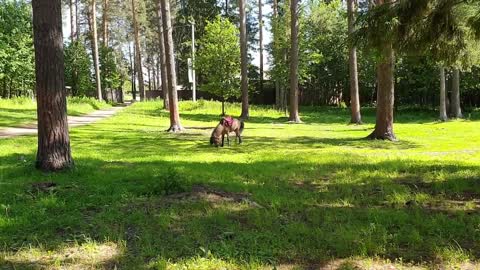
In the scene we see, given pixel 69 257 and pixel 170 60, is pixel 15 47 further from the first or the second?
pixel 69 257

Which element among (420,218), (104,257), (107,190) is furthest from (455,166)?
(104,257)

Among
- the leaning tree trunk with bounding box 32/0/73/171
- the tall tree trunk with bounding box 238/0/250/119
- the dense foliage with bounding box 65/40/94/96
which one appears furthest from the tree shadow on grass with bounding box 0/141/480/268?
the dense foliage with bounding box 65/40/94/96

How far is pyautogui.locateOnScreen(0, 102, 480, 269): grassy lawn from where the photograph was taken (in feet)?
14.3

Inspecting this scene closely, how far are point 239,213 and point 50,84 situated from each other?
4.00 m

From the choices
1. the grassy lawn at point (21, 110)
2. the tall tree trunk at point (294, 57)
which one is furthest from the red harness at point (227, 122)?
the tall tree trunk at point (294, 57)

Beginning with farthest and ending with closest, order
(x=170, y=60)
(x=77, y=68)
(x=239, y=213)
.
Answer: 1. (x=77, y=68)
2. (x=170, y=60)
3. (x=239, y=213)

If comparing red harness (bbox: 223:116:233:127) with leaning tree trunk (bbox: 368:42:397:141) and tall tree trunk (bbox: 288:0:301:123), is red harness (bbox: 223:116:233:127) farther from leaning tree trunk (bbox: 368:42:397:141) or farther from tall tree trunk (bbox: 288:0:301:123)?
tall tree trunk (bbox: 288:0:301:123)

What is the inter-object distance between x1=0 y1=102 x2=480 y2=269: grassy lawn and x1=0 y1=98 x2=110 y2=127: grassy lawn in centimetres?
917

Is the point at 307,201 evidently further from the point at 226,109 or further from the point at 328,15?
the point at 328,15

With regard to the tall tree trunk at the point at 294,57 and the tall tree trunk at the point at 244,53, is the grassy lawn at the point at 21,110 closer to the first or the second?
the tall tree trunk at the point at 244,53

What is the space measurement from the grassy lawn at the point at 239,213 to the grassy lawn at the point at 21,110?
30.1 ft

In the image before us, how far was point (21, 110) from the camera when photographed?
2458 cm

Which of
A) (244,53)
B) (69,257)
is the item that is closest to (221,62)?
(244,53)

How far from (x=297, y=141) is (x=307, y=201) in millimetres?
9049
